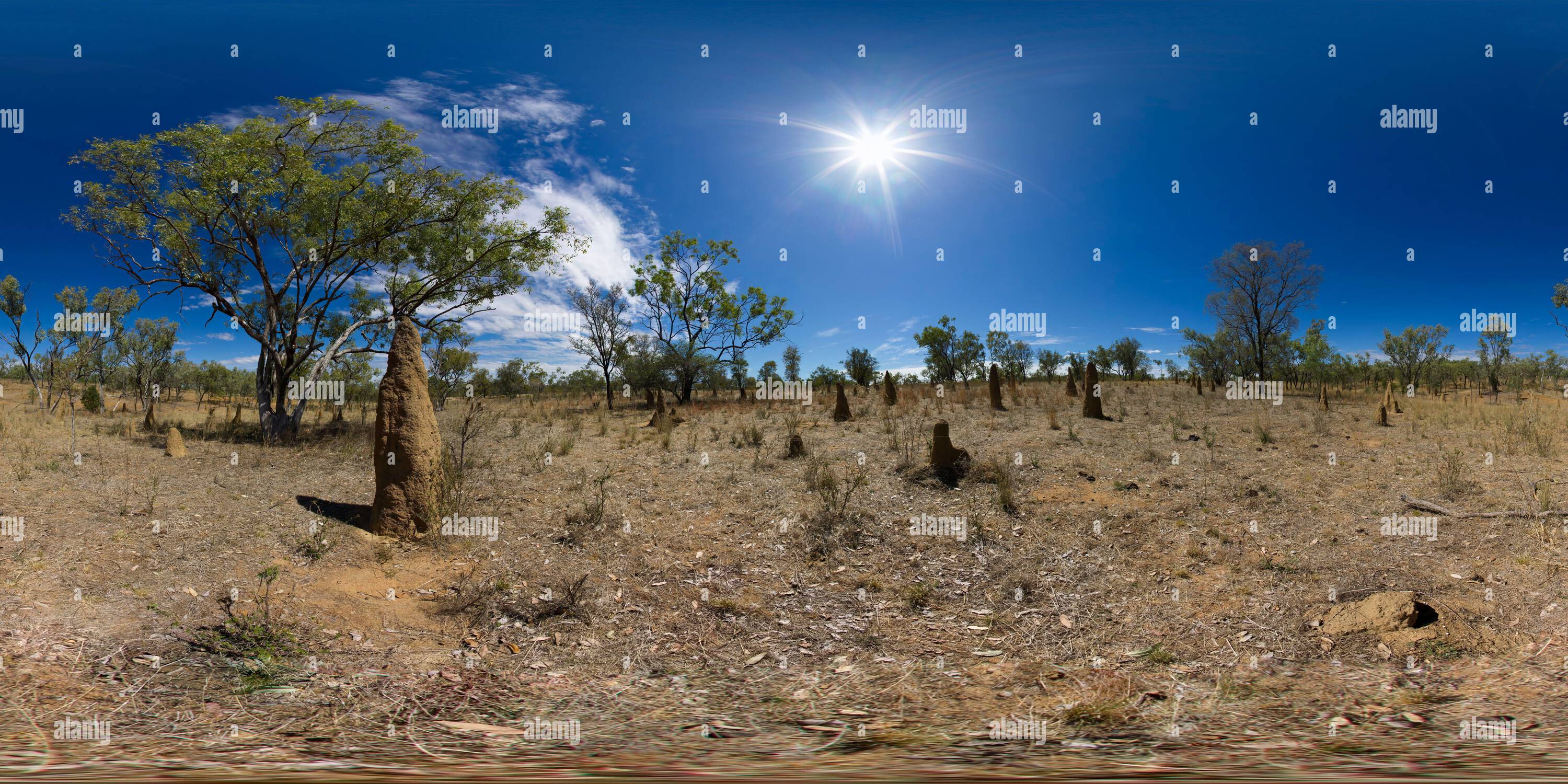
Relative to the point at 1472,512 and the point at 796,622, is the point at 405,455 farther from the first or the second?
the point at 1472,512

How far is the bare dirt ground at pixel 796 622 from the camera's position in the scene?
307cm

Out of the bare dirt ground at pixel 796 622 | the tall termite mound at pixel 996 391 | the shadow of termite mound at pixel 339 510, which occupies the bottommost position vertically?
the bare dirt ground at pixel 796 622

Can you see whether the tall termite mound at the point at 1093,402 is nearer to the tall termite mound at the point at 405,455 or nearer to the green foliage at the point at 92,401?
the tall termite mound at the point at 405,455

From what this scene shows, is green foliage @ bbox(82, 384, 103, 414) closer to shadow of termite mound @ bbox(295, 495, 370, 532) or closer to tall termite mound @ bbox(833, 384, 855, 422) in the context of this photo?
shadow of termite mound @ bbox(295, 495, 370, 532)

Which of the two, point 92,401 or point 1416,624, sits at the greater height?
point 92,401

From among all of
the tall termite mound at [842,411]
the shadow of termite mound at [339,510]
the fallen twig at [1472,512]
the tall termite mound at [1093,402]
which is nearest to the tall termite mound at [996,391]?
the tall termite mound at [1093,402]

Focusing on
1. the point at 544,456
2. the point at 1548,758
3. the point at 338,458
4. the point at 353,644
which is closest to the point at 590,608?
the point at 353,644

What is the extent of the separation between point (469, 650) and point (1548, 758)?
6.10 metres

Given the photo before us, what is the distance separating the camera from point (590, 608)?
5.30 meters

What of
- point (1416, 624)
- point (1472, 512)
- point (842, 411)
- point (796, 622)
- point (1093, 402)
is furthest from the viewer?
point (842, 411)

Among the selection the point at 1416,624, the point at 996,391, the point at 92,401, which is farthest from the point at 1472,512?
the point at 92,401

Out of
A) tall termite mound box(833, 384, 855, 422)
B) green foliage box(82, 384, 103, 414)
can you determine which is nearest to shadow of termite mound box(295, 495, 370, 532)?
tall termite mound box(833, 384, 855, 422)

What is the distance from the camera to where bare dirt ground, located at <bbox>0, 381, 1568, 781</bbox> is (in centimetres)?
307

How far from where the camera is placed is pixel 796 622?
5258mm
